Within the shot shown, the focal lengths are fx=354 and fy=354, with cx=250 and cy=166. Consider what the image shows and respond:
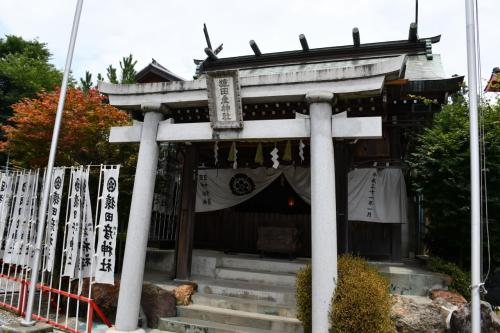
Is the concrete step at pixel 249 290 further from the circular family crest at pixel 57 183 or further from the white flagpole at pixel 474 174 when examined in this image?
the white flagpole at pixel 474 174

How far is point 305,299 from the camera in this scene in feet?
20.8

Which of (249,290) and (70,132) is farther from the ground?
(70,132)

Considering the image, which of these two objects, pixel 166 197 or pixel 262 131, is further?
pixel 166 197

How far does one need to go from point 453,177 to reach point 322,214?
4160 millimetres

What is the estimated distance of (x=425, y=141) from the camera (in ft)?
30.0

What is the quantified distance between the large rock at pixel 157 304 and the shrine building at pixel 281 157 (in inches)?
34.6

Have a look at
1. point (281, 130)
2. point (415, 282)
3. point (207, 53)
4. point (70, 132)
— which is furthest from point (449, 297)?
point (207, 53)

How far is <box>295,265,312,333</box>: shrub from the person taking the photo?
625 centimetres

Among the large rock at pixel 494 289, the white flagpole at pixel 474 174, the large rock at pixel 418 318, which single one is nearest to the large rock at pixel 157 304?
the large rock at pixel 418 318

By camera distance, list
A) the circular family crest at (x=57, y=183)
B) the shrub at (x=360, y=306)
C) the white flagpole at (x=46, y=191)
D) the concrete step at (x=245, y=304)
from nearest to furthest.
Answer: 1. the shrub at (x=360, y=306)
2. the white flagpole at (x=46, y=191)
3. the concrete step at (x=245, y=304)
4. the circular family crest at (x=57, y=183)

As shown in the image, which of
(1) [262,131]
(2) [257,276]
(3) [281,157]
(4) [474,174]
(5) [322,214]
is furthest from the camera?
(3) [281,157]

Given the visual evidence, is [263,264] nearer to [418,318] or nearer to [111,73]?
[418,318]

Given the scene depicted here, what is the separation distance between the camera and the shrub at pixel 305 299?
6.25 metres

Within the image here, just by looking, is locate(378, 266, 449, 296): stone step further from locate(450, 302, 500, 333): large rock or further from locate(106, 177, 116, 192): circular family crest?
locate(106, 177, 116, 192): circular family crest
